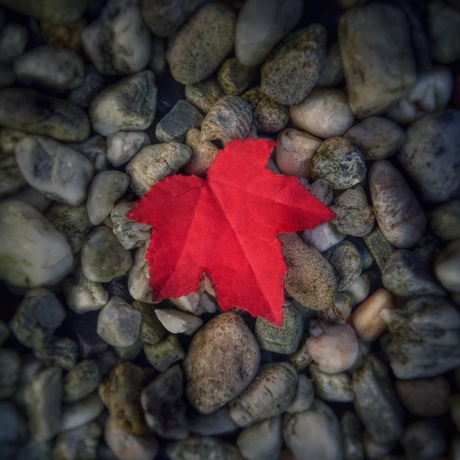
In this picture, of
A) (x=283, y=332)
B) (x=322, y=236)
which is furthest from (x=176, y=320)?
(x=322, y=236)

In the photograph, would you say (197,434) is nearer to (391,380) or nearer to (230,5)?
(391,380)

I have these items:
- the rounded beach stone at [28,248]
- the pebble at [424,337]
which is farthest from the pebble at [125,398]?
the pebble at [424,337]

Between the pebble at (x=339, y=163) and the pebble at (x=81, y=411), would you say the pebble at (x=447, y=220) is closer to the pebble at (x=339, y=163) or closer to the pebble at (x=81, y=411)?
the pebble at (x=339, y=163)

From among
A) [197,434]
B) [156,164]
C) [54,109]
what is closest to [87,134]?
[54,109]

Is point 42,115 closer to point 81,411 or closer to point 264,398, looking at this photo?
point 81,411

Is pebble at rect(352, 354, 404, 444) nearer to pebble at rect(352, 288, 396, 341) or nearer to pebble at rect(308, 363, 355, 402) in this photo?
pebble at rect(308, 363, 355, 402)

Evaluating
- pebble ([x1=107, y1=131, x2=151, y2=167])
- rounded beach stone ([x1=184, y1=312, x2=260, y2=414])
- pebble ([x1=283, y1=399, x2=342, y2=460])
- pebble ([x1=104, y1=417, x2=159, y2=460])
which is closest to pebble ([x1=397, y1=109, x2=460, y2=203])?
rounded beach stone ([x1=184, y1=312, x2=260, y2=414])
